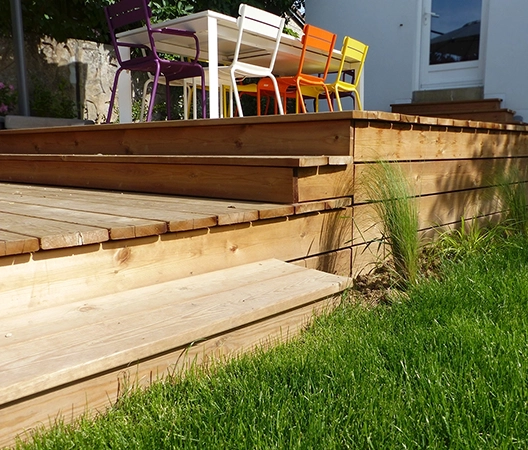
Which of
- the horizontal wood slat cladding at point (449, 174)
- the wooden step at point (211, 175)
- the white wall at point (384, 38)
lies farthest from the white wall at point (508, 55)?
the wooden step at point (211, 175)

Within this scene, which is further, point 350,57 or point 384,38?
point 384,38

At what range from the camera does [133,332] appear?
55.4 inches

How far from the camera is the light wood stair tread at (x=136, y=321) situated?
3.99ft

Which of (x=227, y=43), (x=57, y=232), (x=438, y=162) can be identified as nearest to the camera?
(x=57, y=232)

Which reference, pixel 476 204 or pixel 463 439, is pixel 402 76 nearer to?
pixel 476 204

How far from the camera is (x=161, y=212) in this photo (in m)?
2.11

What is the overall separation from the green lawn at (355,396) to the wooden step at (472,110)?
4722 millimetres

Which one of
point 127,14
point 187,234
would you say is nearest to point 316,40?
point 127,14

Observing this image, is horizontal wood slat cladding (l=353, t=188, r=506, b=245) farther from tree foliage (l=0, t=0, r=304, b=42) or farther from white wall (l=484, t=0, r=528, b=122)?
tree foliage (l=0, t=0, r=304, b=42)

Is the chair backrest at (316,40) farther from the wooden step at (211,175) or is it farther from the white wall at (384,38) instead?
the white wall at (384,38)

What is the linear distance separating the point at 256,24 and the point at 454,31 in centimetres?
391

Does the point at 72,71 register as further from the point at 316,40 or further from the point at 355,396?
the point at 355,396

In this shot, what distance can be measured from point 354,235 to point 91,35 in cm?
709

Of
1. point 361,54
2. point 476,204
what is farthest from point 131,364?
point 361,54
